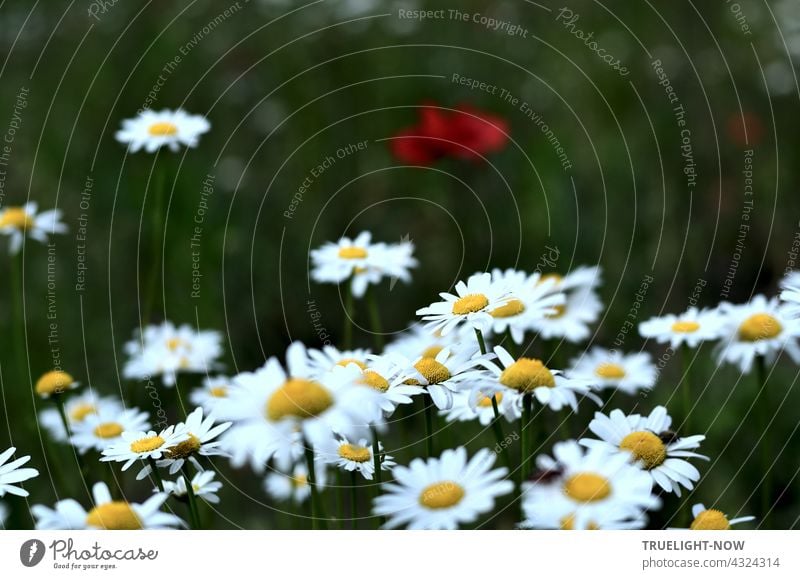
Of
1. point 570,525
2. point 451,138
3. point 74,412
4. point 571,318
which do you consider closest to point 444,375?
point 570,525

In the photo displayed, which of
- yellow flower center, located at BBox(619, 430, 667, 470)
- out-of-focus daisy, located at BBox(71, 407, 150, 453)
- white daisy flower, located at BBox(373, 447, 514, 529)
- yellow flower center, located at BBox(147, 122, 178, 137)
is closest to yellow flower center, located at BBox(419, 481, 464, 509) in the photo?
white daisy flower, located at BBox(373, 447, 514, 529)

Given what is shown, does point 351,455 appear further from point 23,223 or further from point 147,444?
point 23,223

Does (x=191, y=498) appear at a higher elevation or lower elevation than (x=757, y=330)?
lower

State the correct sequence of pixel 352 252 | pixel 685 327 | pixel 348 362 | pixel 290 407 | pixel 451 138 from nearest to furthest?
pixel 290 407 → pixel 348 362 → pixel 685 327 → pixel 352 252 → pixel 451 138

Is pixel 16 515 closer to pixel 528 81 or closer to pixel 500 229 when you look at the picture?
pixel 500 229

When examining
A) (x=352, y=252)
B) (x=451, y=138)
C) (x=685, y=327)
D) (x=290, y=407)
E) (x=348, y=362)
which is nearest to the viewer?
(x=290, y=407)

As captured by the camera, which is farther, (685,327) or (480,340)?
(685,327)

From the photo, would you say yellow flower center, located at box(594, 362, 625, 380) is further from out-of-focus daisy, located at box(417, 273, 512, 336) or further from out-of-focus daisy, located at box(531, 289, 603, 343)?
out-of-focus daisy, located at box(417, 273, 512, 336)

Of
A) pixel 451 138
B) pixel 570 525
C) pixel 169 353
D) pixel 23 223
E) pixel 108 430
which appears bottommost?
pixel 570 525
